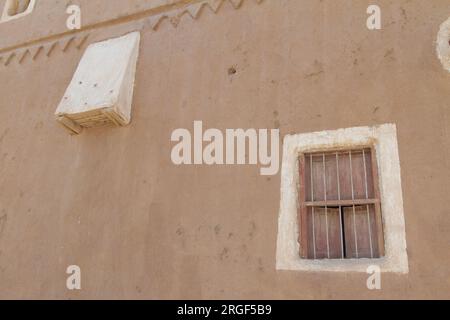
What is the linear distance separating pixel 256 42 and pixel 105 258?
2.76 m

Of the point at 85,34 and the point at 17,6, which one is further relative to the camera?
the point at 17,6

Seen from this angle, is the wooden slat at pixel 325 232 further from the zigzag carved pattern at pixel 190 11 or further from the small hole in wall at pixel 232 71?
the zigzag carved pattern at pixel 190 11

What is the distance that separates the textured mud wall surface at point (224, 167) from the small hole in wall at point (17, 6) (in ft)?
8.23

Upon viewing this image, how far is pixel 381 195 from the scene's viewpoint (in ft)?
12.4

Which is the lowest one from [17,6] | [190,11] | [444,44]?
[444,44]

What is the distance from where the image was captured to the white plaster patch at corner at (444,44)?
3.94 m

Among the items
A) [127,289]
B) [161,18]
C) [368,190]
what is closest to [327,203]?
[368,190]

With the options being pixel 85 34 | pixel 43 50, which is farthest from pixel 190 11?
pixel 43 50

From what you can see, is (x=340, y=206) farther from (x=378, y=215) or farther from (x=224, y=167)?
(x=224, y=167)

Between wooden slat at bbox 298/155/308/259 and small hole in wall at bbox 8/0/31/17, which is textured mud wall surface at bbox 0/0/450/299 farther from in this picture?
small hole in wall at bbox 8/0/31/17

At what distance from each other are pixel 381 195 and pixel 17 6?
648cm

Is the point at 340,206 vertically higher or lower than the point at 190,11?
lower

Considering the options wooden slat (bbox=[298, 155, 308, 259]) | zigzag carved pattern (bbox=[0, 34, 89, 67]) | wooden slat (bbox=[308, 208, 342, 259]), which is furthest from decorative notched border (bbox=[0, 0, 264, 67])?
wooden slat (bbox=[308, 208, 342, 259])

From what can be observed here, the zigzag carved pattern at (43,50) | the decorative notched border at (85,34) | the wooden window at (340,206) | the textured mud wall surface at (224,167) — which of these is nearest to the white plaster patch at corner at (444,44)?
the textured mud wall surface at (224,167)
